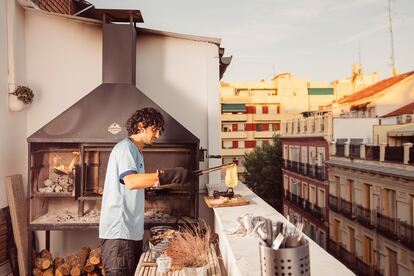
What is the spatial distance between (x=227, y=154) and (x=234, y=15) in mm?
32487

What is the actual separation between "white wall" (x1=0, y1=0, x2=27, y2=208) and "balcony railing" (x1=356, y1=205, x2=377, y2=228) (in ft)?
45.9

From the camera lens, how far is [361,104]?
23031 mm

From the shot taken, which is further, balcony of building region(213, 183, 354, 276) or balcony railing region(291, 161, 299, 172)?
balcony railing region(291, 161, 299, 172)

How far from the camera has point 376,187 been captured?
49.4 feet

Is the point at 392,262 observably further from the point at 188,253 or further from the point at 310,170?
the point at 188,253

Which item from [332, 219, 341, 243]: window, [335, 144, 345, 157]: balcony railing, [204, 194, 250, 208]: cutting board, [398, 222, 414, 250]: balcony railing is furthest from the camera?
[332, 219, 341, 243]: window

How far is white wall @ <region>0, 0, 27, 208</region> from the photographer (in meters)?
4.86

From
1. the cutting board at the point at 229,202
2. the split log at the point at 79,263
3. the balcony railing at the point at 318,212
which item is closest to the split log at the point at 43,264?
the split log at the point at 79,263

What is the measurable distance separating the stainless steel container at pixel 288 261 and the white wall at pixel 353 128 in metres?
19.2

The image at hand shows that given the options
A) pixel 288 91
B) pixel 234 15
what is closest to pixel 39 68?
pixel 234 15

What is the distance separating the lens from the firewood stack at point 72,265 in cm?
483

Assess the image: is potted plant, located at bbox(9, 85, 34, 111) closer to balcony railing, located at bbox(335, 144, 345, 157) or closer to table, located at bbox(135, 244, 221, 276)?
table, located at bbox(135, 244, 221, 276)

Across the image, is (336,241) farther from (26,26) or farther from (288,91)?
(288,91)

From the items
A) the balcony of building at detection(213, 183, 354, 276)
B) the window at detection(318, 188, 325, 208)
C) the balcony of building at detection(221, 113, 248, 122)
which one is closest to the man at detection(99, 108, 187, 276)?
the balcony of building at detection(213, 183, 354, 276)
